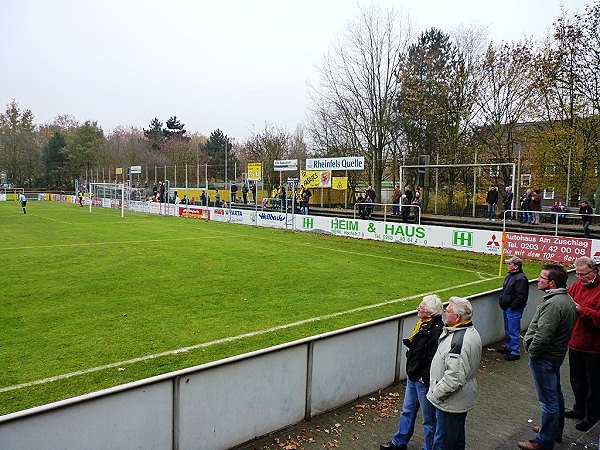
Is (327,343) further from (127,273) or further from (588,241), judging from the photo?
(588,241)

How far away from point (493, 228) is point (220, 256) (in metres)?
12.8

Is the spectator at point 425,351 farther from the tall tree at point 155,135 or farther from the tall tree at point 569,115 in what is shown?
the tall tree at point 155,135

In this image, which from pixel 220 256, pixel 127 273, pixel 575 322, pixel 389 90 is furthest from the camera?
pixel 389 90

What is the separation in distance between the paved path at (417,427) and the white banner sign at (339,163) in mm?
20512

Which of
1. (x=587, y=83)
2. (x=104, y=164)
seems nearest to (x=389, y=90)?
(x=587, y=83)

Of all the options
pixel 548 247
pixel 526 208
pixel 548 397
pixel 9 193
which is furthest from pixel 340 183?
pixel 9 193

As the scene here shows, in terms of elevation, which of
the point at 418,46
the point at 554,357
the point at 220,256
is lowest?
the point at 220,256

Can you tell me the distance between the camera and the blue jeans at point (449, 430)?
163 inches

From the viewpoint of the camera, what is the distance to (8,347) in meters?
8.14

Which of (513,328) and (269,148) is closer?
(513,328)

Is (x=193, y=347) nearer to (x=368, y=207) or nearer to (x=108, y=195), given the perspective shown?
(x=368, y=207)

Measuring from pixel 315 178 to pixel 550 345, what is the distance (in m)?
29.4

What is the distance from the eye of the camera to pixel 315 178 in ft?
111

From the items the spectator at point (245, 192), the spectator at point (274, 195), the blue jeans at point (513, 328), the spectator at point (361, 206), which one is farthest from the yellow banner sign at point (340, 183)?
the blue jeans at point (513, 328)
